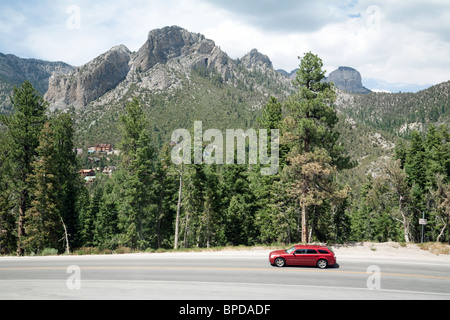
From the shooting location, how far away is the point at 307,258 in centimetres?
1631

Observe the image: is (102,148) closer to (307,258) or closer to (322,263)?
(307,258)

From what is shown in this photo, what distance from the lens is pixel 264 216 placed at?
3369 centimetres

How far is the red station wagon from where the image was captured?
1622cm

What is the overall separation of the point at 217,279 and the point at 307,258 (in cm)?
612

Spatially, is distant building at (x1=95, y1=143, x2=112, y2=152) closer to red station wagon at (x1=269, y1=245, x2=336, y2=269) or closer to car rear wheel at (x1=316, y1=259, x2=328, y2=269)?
red station wagon at (x1=269, y1=245, x2=336, y2=269)

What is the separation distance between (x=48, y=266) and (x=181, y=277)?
10073mm

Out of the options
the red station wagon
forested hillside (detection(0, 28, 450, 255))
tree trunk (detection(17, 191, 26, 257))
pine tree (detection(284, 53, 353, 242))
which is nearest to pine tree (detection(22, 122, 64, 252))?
forested hillside (detection(0, 28, 450, 255))

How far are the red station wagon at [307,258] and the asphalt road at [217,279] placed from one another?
401 mm

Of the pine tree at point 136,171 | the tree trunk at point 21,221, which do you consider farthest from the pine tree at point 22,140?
the pine tree at point 136,171

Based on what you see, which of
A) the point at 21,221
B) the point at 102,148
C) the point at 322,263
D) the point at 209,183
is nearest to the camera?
the point at 322,263

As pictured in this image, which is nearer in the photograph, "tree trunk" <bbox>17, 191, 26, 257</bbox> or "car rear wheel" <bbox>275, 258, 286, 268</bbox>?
"car rear wheel" <bbox>275, 258, 286, 268</bbox>

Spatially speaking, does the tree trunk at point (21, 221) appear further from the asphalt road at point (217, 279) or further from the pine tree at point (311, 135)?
the pine tree at point (311, 135)

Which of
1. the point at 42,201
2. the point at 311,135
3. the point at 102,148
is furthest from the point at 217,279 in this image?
the point at 102,148

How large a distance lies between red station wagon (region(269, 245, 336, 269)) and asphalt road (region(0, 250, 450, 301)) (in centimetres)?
40
